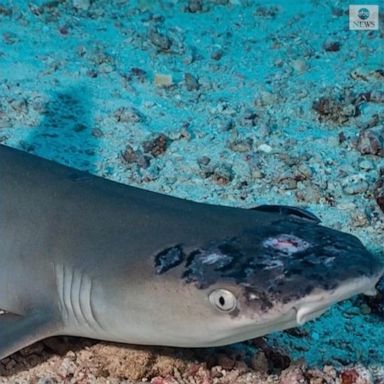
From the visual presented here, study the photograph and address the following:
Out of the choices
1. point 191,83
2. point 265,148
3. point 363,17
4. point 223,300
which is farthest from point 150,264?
point 363,17

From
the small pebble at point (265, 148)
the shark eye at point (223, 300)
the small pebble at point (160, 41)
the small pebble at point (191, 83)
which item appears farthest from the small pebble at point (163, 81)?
the shark eye at point (223, 300)

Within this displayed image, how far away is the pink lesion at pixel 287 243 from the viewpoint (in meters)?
2.45

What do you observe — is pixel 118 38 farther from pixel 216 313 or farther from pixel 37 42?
pixel 216 313

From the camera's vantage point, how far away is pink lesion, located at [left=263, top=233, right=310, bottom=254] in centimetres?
245

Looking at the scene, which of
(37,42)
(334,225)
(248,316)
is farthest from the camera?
(37,42)

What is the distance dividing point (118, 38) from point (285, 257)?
4.16m

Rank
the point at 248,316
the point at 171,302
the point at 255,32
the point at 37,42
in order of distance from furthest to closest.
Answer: the point at 255,32 → the point at 37,42 → the point at 171,302 → the point at 248,316

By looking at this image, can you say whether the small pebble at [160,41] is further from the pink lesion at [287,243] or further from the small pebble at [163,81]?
the pink lesion at [287,243]

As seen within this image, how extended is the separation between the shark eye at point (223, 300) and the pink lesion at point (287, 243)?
0.25m

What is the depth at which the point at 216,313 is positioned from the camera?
234cm

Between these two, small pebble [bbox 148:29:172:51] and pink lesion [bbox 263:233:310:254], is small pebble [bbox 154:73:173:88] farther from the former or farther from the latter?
pink lesion [bbox 263:233:310:254]

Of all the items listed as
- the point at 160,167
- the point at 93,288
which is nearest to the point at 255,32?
the point at 160,167

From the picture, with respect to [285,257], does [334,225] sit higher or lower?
lower

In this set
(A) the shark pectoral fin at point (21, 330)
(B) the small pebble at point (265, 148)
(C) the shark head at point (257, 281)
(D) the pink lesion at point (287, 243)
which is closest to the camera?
(C) the shark head at point (257, 281)
